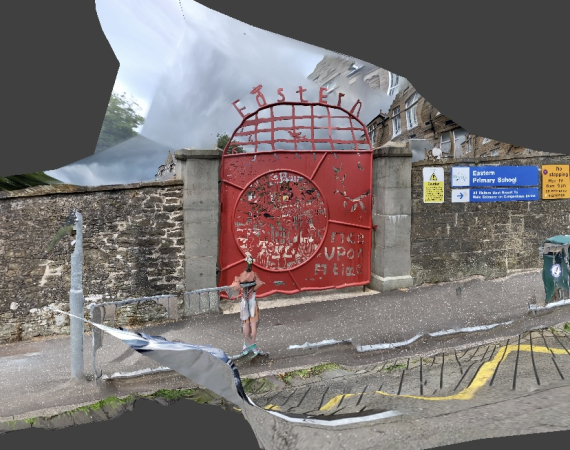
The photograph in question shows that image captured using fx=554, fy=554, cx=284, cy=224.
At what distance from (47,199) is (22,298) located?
4.63 ft

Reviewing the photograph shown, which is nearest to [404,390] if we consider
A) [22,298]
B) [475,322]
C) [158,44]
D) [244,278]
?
[244,278]

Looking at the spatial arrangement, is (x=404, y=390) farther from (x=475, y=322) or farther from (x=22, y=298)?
(x=22, y=298)

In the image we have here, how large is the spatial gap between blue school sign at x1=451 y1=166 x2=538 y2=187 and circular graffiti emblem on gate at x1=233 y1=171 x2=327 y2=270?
2.73 meters

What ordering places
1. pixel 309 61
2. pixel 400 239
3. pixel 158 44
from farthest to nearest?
1. pixel 400 239
2. pixel 309 61
3. pixel 158 44

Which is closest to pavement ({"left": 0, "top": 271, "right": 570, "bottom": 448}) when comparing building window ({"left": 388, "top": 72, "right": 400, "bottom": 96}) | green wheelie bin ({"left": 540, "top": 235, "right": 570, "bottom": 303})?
green wheelie bin ({"left": 540, "top": 235, "right": 570, "bottom": 303})

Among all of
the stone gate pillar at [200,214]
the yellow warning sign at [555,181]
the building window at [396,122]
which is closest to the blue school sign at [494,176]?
the yellow warning sign at [555,181]

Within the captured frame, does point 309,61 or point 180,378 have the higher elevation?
point 309,61

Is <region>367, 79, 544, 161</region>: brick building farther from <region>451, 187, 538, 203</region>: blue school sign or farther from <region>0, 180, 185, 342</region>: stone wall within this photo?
<region>0, 180, 185, 342</region>: stone wall

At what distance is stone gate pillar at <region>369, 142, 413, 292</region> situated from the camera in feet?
31.7

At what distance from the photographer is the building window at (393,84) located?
9492 mm

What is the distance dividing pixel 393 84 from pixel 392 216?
89.7 inches

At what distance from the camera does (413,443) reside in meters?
4.61

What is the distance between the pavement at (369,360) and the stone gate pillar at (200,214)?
68 cm

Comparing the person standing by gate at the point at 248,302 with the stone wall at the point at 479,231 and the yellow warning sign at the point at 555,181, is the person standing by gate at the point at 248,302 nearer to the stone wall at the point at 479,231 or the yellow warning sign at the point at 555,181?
the stone wall at the point at 479,231
